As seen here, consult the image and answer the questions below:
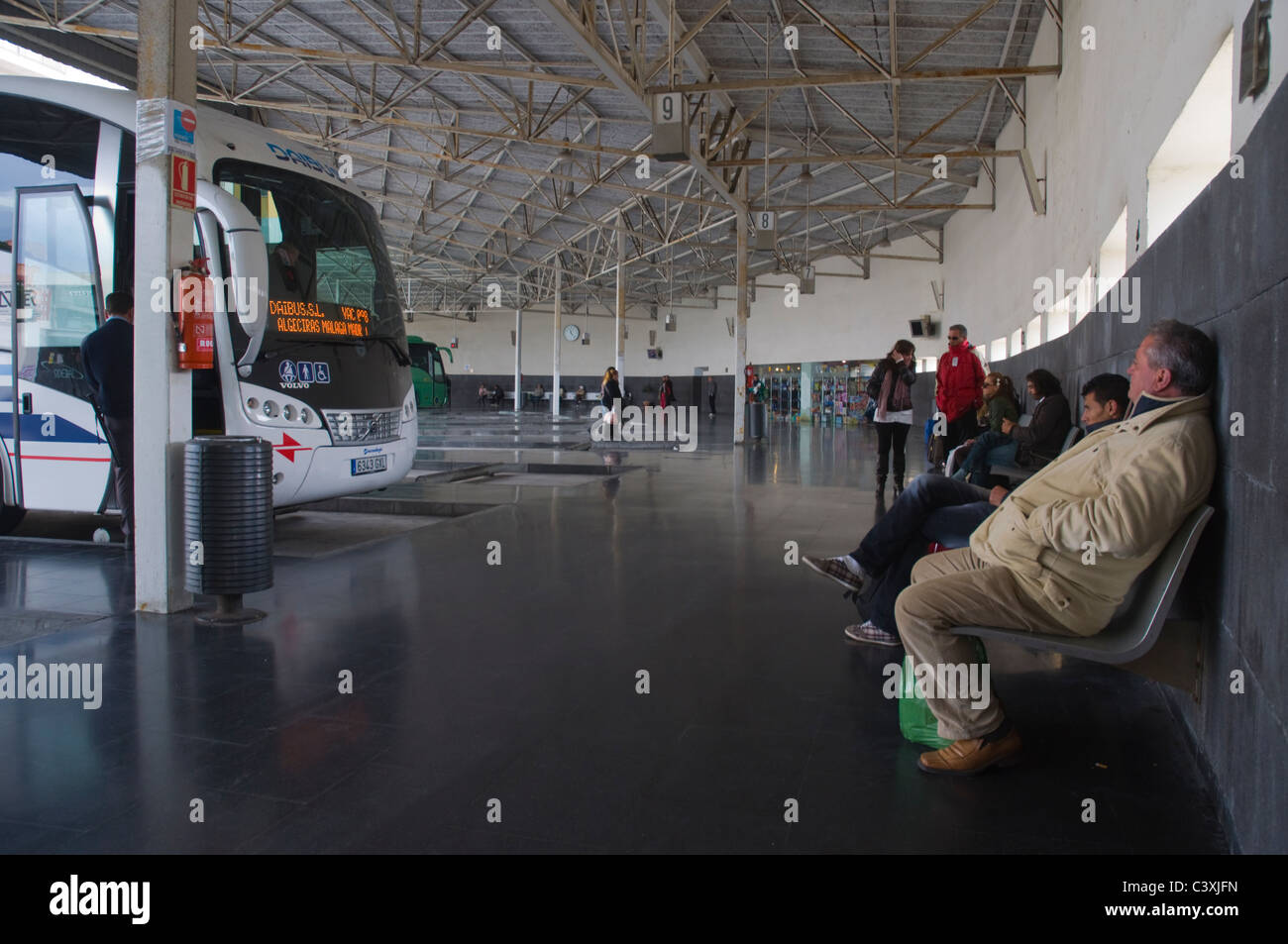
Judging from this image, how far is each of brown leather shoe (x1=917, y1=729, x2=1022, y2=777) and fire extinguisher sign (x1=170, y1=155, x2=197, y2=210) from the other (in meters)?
4.59

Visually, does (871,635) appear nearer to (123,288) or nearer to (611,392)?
(123,288)

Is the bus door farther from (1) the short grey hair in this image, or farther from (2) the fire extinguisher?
(1) the short grey hair

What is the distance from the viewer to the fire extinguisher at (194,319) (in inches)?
184

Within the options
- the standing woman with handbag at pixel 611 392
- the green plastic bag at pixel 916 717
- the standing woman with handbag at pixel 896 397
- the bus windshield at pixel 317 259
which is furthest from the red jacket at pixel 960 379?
the standing woman with handbag at pixel 611 392

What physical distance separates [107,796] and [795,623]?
3121mm

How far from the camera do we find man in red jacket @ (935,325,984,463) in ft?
31.4

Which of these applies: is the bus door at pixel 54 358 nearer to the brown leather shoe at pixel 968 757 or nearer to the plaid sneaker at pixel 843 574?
the plaid sneaker at pixel 843 574

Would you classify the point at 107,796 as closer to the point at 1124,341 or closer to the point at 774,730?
the point at 774,730

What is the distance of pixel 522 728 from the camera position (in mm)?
3135

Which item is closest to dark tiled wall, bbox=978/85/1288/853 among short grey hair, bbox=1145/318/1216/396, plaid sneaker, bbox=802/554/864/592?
Result: short grey hair, bbox=1145/318/1216/396

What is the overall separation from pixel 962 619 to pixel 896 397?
7.31m

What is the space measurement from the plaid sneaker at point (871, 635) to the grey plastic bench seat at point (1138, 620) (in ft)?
4.69

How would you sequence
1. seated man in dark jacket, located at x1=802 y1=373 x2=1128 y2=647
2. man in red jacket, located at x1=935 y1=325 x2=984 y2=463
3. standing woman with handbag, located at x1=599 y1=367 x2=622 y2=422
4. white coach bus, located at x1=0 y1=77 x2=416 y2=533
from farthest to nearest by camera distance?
standing woman with handbag, located at x1=599 y1=367 x2=622 y2=422 < man in red jacket, located at x1=935 y1=325 x2=984 y2=463 < white coach bus, located at x1=0 y1=77 x2=416 y2=533 < seated man in dark jacket, located at x1=802 y1=373 x2=1128 y2=647
